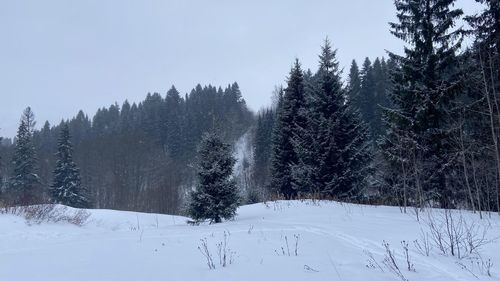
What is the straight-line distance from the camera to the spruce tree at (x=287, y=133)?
82.7ft

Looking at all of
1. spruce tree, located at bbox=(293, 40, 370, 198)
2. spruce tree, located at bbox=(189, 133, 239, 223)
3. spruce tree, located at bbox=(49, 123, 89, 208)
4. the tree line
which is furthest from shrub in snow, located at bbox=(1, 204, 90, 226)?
spruce tree, located at bbox=(49, 123, 89, 208)

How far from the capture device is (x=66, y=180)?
4306 cm

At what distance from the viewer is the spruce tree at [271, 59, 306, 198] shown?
25.2m

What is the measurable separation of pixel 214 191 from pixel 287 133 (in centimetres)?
1115

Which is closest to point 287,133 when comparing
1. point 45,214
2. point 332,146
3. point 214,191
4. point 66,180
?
point 332,146

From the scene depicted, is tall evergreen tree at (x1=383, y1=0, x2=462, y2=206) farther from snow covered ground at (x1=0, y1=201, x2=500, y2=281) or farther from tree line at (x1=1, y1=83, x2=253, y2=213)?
tree line at (x1=1, y1=83, x2=253, y2=213)

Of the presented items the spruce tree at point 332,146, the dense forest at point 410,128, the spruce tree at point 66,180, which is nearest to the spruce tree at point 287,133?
the dense forest at point 410,128

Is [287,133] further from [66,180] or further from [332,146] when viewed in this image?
[66,180]

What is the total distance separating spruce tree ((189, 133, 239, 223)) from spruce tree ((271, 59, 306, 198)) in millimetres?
9906

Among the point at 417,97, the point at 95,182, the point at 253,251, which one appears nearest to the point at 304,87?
the point at 417,97

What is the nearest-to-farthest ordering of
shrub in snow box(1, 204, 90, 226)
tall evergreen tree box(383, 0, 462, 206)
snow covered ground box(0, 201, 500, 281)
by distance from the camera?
snow covered ground box(0, 201, 500, 281)
shrub in snow box(1, 204, 90, 226)
tall evergreen tree box(383, 0, 462, 206)

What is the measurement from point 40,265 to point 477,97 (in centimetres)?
1756

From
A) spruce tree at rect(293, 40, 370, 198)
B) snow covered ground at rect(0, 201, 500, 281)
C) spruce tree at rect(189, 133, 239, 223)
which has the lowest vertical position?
snow covered ground at rect(0, 201, 500, 281)

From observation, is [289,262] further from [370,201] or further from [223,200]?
[370,201]
